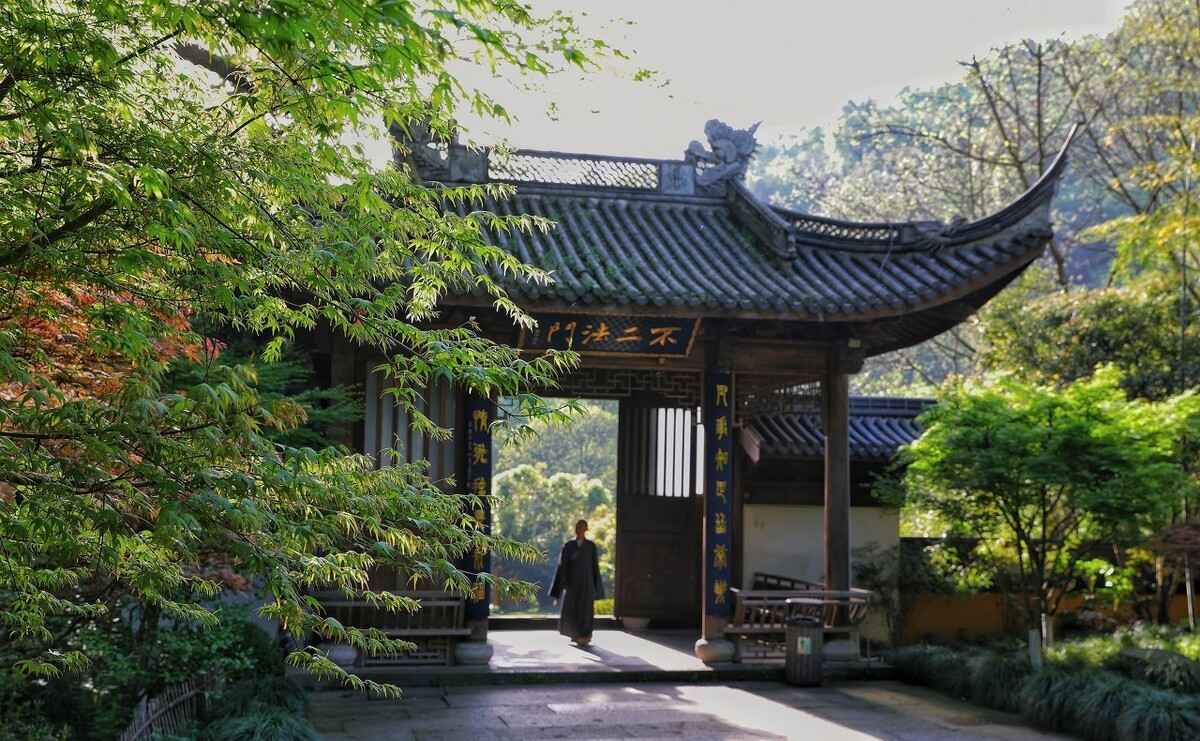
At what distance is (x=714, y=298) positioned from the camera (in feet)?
36.1

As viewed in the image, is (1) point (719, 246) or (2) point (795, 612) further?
(1) point (719, 246)

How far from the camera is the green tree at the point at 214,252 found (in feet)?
10.4

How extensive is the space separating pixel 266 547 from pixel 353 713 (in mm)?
6517

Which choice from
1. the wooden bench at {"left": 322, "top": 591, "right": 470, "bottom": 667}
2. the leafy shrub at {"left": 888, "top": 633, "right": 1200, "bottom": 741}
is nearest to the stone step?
the wooden bench at {"left": 322, "top": 591, "right": 470, "bottom": 667}

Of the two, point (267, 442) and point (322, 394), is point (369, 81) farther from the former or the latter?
point (322, 394)

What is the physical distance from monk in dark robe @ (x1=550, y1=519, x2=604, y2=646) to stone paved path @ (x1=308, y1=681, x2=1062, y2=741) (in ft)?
6.39

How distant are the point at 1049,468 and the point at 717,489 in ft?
10.3

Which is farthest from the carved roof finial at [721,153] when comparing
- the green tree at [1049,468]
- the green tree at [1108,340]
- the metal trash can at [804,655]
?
the metal trash can at [804,655]

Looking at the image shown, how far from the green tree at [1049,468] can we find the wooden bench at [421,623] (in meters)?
4.29

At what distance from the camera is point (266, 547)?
11.2ft

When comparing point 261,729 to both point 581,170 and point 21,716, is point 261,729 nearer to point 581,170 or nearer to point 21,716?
point 21,716

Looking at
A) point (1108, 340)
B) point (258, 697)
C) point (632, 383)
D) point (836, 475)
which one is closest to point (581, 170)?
point (632, 383)

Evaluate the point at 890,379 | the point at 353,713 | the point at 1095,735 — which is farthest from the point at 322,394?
the point at 890,379

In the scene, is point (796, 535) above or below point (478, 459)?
below
